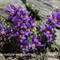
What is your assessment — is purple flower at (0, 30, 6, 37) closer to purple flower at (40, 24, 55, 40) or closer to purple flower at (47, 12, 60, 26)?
purple flower at (40, 24, 55, 40)

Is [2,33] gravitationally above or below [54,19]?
below

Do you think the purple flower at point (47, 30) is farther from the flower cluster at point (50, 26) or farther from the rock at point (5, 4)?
the rock at point (5, 4)

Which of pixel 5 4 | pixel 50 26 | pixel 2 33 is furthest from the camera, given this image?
pixel 5 4

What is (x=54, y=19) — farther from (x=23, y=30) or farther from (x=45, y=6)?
(x=45, y=6)

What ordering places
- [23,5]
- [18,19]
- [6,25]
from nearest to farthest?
[18,19]
[6,25]
[23,5]

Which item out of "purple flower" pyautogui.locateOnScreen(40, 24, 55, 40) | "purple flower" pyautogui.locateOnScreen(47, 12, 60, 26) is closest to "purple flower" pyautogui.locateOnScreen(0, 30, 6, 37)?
"purple flower" pyautogui.locateOnScreen(40, 24, 55, 40)

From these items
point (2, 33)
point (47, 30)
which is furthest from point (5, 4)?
point (47, 30)

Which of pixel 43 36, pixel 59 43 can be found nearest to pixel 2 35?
pixel 43 36

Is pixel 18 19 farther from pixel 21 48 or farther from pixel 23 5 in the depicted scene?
pixel 23 5
